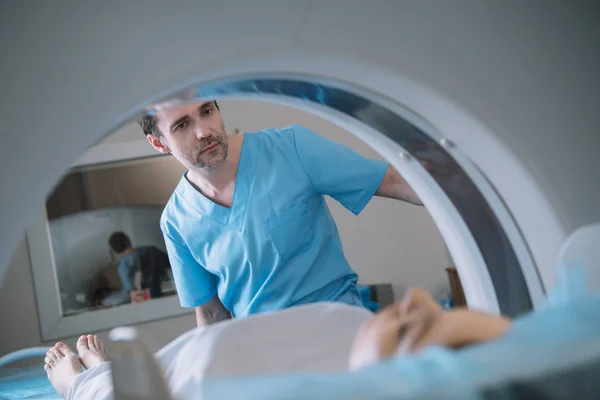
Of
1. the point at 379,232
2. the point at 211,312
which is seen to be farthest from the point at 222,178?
the point at 379,232

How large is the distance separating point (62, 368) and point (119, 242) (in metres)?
2.11

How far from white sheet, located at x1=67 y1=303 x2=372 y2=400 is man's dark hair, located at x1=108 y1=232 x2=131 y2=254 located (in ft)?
9.84

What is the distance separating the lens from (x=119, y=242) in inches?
154

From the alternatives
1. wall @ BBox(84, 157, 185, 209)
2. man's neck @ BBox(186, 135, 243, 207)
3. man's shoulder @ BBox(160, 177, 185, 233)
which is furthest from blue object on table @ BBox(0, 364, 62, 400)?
wall @ BBox(84, 157, 185, 209)

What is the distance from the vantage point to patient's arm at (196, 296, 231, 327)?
1.83 metres

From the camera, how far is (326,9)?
749 millimetres

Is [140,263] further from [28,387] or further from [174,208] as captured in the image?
[174,208]

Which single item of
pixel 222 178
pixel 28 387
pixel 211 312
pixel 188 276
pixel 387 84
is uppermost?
pixel 222 178

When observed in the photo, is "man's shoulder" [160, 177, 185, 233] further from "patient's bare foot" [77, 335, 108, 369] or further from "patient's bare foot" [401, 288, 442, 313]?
"patient's bare foot" [401, 288, 442, 313]

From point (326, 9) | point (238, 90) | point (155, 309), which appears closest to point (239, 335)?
point (238, 90)

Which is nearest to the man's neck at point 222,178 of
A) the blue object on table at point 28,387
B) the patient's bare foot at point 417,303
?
the blue object on table at point 28,387

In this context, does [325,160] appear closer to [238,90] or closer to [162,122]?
[162,122]

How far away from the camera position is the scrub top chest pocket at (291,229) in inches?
62.4

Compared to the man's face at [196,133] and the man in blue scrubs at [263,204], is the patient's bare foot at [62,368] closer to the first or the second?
the man in blue scrubs at [263,204]
